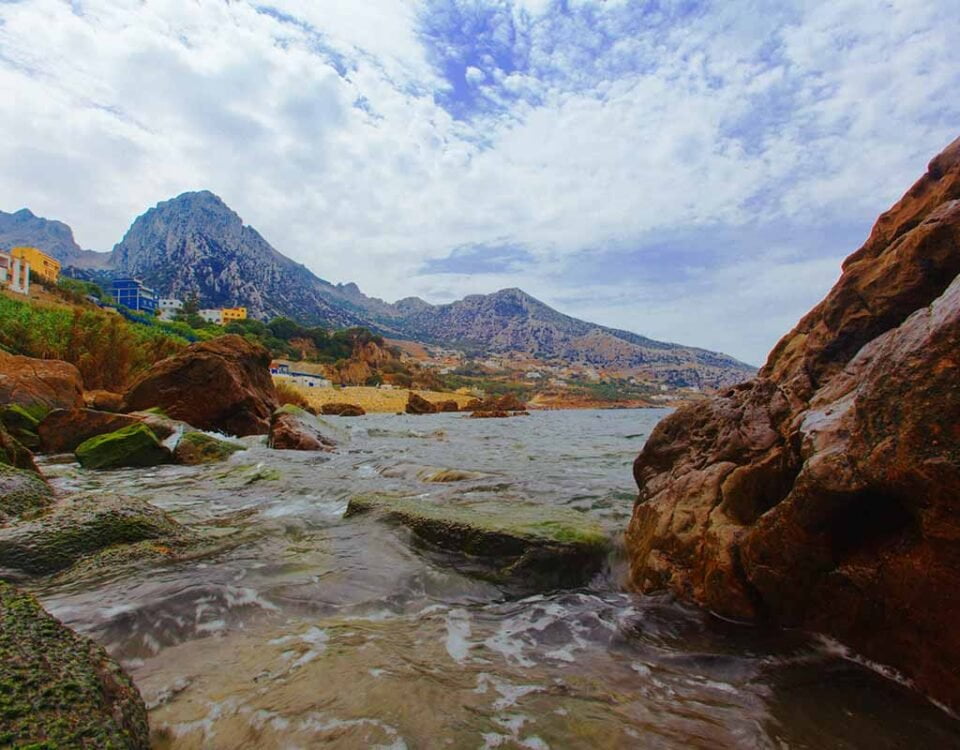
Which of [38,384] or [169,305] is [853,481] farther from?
[169,305]

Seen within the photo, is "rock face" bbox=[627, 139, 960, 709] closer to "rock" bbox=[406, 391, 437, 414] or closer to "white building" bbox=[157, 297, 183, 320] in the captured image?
"rock" bbox=[406, 391, 437, 414]

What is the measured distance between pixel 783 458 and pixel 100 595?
516cm

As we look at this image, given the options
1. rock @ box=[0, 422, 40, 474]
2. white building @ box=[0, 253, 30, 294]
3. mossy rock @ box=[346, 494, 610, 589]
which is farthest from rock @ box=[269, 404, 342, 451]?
white building @ box=[0, 253, 30, 294]

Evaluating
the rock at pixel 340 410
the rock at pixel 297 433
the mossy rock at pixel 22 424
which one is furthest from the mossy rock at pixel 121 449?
the rock at pixel 340 410

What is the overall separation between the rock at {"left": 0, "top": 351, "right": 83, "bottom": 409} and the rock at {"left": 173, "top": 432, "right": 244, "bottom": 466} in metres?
2.81

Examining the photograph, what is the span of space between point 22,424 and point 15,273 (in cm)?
5378

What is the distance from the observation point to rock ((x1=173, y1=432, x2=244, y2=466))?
10805mm

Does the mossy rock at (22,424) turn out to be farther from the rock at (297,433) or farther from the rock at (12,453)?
the rock at (297,433)

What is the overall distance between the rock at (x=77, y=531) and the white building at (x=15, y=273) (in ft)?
186

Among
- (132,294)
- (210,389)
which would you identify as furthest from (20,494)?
(132,294)

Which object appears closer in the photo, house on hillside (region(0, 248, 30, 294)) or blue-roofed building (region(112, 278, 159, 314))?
house on hillside (region(0, 248, 30, 294))

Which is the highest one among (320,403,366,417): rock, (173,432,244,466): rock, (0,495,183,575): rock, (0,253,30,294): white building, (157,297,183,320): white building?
(157,297,183,320): white building

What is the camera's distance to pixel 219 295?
126062mm

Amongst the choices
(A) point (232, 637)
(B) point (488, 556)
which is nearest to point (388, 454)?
(B) point (488, 556)
